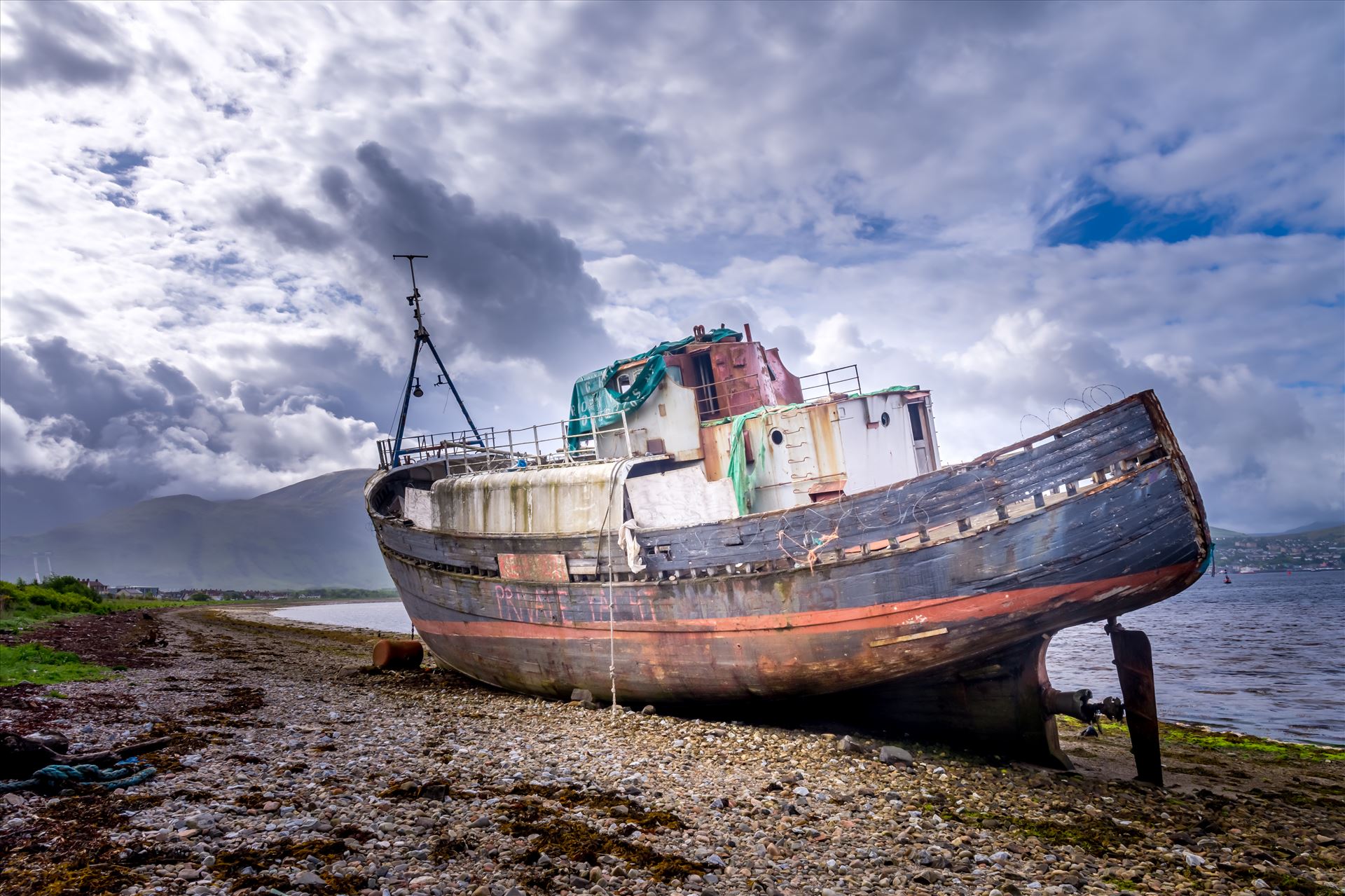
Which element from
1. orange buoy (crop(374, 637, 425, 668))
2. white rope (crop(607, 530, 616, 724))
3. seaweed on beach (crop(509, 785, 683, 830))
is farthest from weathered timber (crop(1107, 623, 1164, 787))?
orange buoy (crop(374, 637, 425, 668))

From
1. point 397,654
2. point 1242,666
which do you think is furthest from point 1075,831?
point 1242,666

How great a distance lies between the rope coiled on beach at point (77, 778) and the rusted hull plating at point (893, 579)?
7282 mm

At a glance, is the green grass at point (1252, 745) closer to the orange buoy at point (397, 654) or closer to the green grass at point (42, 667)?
the orange buoy at point (397, 654)

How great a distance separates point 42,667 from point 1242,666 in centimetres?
3514

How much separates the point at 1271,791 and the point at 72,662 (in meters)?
24.9

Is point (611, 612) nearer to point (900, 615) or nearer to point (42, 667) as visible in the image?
point (900, 615)

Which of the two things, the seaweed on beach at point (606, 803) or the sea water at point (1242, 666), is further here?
the sea water at point (1242, 666)

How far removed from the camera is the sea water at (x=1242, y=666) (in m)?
16.6

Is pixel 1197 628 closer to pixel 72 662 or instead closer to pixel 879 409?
pixel 879 409

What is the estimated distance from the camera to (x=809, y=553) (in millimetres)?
10656

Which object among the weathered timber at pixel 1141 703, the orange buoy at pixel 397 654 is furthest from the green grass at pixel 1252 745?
the orange buoy at pixel 397 654

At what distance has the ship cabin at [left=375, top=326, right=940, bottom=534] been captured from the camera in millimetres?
12477

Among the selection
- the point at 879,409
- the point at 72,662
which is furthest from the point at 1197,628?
the point at 72,662

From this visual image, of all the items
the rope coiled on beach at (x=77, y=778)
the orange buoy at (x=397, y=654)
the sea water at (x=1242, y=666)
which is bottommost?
the sea water at (x=1242, y=666)
